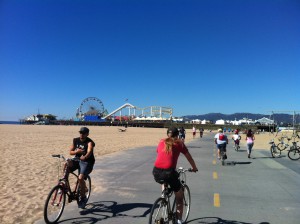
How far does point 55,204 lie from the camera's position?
6043mm

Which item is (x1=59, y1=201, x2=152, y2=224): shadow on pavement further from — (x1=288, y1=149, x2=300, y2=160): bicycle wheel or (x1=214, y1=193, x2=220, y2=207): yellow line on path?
(x1=288, y1=149, x2=300, y2=160): bicycle wheel

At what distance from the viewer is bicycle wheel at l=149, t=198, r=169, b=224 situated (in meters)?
4.80

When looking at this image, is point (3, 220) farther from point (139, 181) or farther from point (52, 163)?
point (52, 163)

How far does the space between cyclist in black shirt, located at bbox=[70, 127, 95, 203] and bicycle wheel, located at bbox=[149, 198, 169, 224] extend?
203cm

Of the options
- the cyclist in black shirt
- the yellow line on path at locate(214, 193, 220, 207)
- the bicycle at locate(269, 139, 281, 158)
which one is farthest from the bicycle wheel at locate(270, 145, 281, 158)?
the cyclist in black shirt

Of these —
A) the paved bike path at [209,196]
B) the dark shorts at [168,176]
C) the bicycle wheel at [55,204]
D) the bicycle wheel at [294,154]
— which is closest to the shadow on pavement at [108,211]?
the paved bike path at [209,196]

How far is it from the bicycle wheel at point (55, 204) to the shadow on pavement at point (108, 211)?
0.56 ft

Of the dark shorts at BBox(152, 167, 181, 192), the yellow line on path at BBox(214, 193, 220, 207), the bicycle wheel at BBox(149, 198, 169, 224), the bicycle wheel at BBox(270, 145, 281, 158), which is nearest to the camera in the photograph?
the bicycle wheel at BBox(149, 198, 169, 224)

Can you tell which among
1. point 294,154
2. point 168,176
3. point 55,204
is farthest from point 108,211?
point 294,154

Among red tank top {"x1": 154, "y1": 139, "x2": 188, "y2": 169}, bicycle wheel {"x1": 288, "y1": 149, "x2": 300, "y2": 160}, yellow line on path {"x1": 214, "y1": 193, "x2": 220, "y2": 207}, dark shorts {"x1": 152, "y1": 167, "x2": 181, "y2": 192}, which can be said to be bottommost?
yellow line on path {"x1": 214, "y1": 193, "x2": 220, "y2": 207}

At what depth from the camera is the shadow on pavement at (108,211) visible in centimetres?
622

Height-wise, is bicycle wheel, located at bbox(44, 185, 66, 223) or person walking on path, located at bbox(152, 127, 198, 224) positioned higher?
person walking on path, located at bbox(152, 127, 198, 224)

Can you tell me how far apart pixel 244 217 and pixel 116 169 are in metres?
6.95

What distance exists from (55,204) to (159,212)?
6.76 ft
